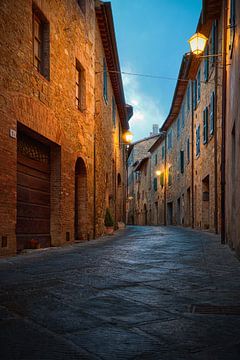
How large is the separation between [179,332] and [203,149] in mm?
14750

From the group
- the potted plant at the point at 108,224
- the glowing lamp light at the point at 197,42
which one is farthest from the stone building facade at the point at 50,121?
the glowing lamp light at the point at 197,42

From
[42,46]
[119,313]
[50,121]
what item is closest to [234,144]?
[50,121]

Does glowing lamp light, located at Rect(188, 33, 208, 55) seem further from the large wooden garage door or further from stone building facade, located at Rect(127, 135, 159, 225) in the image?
stone building facade, located at Rect(127, 135, 159, 225)

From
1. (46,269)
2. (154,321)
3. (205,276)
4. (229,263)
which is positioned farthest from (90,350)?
(229,263)

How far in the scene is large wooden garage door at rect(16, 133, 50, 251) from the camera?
8078 mm

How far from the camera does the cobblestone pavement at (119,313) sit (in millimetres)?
1979

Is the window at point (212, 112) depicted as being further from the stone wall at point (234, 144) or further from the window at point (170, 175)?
the window at point (170, 175)

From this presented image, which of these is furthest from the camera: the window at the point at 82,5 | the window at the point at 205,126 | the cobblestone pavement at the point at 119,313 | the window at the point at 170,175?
the window at the point at 170,175

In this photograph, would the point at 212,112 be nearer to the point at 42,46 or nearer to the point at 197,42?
the point at 197,42

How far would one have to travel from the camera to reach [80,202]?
11906 mm

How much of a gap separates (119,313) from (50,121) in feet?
21.8

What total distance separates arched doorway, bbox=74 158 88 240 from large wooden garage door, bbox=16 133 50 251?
2294 millimetres

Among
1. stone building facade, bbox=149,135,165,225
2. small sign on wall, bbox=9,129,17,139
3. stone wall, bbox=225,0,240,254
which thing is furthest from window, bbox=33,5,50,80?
stone building facade, bbox=149,135,165,225

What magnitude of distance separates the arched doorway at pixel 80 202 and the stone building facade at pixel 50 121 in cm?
3
